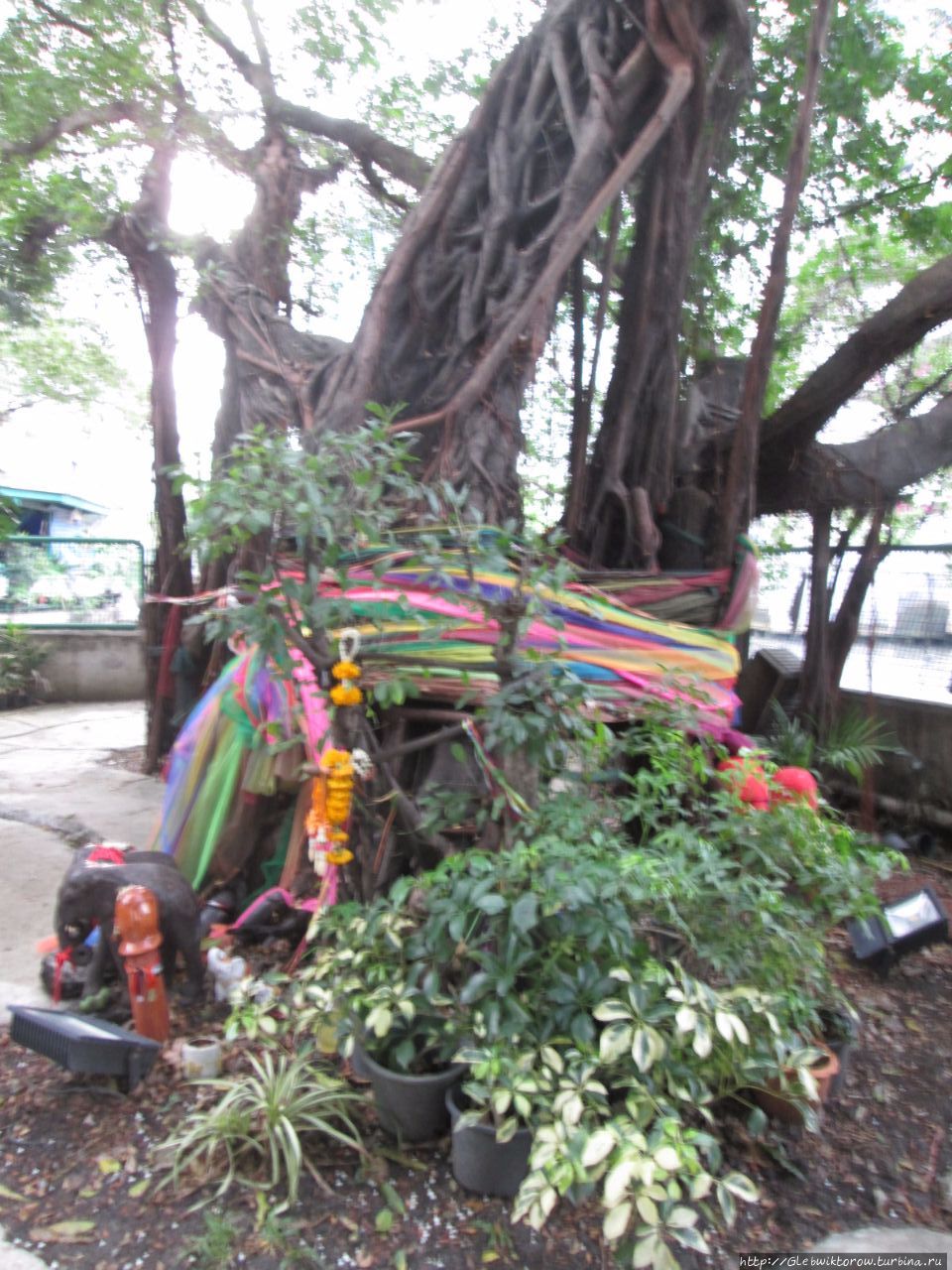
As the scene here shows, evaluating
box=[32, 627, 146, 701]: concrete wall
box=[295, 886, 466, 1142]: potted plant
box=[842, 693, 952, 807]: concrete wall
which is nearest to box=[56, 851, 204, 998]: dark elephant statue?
box=[295, 886, 466, 1142]: potted plant

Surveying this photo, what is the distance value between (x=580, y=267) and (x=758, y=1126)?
421cm

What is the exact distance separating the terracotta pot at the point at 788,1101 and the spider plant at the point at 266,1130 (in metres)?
1.12

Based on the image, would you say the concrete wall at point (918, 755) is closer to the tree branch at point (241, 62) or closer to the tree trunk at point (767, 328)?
the tree trunk at point (767, 328)

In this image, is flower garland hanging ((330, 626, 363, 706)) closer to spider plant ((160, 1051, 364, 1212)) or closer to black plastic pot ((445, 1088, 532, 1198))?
spider plant ((160, 1051, 364, 1212))

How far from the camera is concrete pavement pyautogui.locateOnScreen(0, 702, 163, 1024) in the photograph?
339 cm

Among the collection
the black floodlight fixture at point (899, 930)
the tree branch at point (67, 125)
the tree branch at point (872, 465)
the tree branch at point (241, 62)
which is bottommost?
the black floodlight fixture at point (899, 930)

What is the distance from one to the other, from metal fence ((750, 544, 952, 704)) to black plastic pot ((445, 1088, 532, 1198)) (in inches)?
167

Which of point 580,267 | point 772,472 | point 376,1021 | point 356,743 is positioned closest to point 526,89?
point 580,267

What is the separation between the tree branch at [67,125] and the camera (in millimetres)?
5586

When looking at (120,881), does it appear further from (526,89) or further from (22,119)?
(22,119)

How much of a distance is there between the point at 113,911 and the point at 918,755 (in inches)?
203

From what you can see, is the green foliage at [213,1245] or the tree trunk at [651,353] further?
the tree trunk at [651,353]

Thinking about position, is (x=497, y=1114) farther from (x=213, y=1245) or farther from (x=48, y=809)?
(x=48, y=809)

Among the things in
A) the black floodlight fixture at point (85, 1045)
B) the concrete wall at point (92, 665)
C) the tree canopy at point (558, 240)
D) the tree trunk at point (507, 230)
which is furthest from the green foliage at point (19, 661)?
the black floodlight fixture at point (85, 1045)
